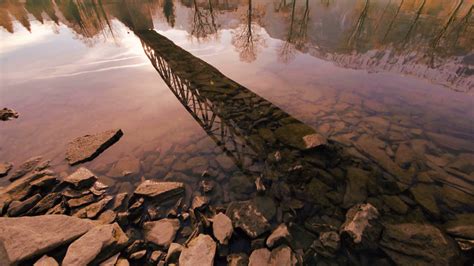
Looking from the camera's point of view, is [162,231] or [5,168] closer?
[162,231]

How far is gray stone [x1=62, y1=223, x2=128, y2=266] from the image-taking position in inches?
157

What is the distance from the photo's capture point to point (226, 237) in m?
4.68

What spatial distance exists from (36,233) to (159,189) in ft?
8.80

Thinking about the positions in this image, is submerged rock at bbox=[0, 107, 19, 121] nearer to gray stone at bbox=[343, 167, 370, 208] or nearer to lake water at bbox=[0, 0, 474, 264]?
lake water at bbox=[0, 0, 474, 264]

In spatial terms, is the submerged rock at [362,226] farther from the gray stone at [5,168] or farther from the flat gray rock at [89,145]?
the gray stone at [5,168]

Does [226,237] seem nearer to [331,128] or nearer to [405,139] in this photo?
[331,128]

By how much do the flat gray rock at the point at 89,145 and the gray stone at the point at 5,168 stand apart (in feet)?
5.60

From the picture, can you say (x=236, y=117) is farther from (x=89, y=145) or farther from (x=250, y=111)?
(x=89, y=145)

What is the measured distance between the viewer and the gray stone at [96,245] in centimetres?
399

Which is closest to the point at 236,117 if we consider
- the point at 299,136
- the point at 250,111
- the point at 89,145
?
the point at 250,111

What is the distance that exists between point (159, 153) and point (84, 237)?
3817 millimetres

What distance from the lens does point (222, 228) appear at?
4.91 metres

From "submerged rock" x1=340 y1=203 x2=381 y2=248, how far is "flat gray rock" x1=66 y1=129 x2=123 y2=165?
28.2 feet

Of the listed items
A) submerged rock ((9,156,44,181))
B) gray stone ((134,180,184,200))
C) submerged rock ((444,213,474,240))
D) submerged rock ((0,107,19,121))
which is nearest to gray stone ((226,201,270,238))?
gray stone ((134,180,184,200))
